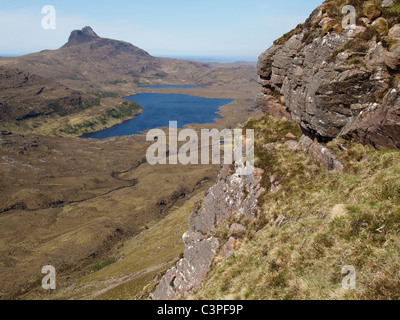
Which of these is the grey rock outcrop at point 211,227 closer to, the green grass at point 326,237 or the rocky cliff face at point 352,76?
the green grass at point 326,237

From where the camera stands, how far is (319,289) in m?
11.2

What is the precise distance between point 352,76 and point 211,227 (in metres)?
23.2

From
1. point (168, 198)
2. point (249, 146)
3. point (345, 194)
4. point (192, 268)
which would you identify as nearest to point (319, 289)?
point (345, 194)

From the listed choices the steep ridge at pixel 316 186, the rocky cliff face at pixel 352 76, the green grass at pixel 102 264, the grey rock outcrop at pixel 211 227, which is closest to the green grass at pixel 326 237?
the steep ridge at pixel 316 186

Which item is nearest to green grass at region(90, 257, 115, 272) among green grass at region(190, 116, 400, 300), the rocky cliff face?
green grass at region(190, 116, 400, 300)

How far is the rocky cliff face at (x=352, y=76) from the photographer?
761 inches

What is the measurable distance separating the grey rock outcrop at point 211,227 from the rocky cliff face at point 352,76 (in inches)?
359

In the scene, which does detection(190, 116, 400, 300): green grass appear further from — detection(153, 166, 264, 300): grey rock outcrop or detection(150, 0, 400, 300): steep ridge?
detection(153, 166, 264, 300): grey rock outcrop

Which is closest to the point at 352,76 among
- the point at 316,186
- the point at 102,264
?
the point at 316,186

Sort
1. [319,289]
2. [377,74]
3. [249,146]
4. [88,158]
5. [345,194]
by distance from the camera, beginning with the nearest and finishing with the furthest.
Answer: [319,289] < [345,194] < [377,74] < [249,146] < [88,158]

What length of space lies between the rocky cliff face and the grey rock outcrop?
9.13 m

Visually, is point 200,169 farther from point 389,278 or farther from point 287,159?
point 389,278

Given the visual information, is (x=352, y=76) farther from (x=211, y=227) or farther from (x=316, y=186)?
(x=211, y=227)

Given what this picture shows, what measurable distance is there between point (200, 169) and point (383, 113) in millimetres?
132546
